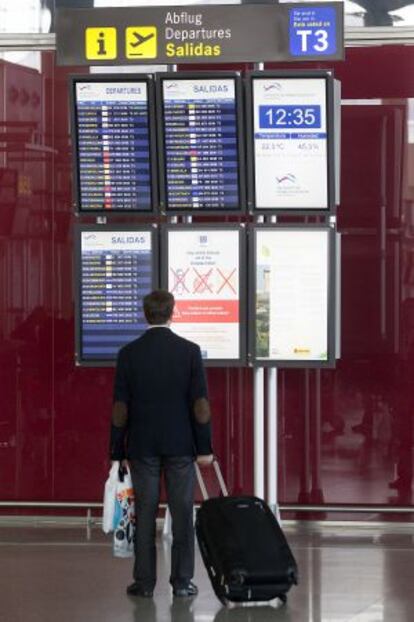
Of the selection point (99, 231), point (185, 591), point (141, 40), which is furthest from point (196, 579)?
point (141, 40)

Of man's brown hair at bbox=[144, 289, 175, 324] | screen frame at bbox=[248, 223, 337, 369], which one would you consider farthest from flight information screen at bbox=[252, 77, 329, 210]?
man's brown hair at bbox=[144, 289, 175, 324]

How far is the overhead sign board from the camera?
32.2ft

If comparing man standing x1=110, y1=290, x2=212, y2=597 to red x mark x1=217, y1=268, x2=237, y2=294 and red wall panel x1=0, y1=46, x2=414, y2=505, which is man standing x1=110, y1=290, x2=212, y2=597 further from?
red wall panel x1=0, y1=46, x2=414, y2=505

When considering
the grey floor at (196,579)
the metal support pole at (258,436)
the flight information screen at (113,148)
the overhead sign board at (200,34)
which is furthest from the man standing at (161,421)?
the overhead sign board at (200,34)

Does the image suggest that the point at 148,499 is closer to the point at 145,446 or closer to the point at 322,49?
the point at 145,446

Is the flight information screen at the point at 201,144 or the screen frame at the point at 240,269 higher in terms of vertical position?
the flight information screen at the point at 201,144

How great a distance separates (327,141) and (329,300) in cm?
99

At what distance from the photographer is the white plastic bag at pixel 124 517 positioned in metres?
8.50

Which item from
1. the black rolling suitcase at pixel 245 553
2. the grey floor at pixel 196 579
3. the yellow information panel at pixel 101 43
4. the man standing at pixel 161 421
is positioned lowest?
the grey floor at pixel 196 579

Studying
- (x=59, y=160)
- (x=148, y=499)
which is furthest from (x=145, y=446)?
(x=59, y=160)

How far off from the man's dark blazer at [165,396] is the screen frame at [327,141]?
1978mm

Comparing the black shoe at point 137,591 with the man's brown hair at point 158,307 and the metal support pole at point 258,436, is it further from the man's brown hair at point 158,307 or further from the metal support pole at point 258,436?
the metal support pole at point 258,436

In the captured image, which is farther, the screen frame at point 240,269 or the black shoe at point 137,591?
the screen frame at point 240,269

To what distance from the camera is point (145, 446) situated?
8.27 meters
